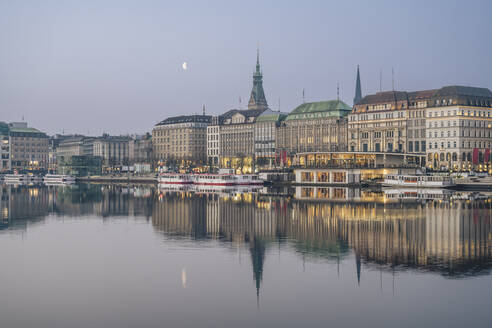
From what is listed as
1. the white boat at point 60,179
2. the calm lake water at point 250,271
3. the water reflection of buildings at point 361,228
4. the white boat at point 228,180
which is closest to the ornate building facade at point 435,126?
the white boat at point 228,180

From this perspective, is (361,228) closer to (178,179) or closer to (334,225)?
(334,225)

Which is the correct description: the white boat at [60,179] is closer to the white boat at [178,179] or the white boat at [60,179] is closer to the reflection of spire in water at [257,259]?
the white boat at [178,179]

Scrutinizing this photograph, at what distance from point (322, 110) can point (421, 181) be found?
76.0 meters

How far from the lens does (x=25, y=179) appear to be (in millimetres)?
195000

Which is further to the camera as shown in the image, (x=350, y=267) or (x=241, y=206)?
(x=241, y=206)

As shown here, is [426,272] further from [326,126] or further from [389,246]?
[326,126]

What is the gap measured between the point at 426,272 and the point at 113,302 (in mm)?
15407

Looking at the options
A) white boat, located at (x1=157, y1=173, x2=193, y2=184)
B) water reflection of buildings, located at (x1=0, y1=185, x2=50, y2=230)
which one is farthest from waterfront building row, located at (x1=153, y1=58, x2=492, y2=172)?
water reflection of buildings, located at (x1=0, y1=185, x2=50, y2=230)

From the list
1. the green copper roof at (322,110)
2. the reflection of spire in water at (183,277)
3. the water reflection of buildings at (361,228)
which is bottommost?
the reflection of spire in water at (183,277)

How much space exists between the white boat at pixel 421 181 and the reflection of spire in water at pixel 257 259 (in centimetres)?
7126

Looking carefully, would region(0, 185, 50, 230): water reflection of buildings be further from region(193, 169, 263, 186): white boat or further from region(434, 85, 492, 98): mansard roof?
region(434, 85, 492, 98): mansard roof

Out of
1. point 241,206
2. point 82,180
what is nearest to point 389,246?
point 241,206

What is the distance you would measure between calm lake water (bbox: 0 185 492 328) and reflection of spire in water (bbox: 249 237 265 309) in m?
0.06

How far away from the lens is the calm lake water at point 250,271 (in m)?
25.5
